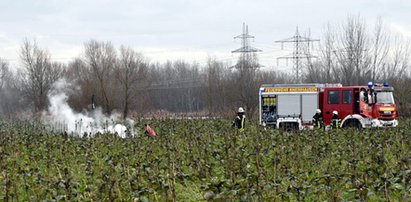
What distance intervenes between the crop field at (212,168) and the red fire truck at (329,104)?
7.31 meters

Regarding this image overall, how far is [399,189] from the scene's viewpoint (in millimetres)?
5969

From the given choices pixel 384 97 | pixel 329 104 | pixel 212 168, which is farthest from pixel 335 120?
pixel 212 168

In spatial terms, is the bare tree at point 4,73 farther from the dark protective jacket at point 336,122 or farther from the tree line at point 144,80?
the dark protective jacket at point 336,122

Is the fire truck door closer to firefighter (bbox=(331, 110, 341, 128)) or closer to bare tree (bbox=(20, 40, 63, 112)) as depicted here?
firefighter (bbox=(331, 110, 341, 128))

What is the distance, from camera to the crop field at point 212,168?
630 cm

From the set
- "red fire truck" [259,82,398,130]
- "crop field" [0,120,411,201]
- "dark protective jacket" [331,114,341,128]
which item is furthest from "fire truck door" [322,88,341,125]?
"crop field" [0,120,411,201]

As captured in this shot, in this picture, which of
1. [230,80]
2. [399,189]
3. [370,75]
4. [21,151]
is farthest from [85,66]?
[399,189]

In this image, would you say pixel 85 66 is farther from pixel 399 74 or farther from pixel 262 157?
pixel 262 157

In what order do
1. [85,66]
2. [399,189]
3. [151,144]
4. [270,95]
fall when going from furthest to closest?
[85,66], [270,95], [151,144], [399,189]

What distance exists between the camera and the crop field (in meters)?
6.30

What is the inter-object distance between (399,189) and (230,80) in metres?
33.3

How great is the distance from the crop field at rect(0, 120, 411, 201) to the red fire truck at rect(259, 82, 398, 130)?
7.31 meters

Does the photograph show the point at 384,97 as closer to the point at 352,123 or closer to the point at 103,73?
the point at 352,123

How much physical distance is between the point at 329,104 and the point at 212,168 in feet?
45.6
